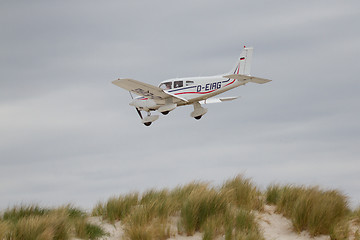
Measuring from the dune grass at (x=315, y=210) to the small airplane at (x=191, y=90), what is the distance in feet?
40.4

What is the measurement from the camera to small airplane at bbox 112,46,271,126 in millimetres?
26625

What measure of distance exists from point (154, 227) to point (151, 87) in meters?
13.8

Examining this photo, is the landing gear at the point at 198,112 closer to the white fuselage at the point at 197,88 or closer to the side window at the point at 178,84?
the white fuselage at the point at 197,88

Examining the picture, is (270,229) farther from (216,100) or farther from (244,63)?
(244,63)

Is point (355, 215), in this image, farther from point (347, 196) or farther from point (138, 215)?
point (138, 215)

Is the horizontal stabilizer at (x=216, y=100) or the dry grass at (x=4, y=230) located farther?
the horizontal stabilizer at (x=216, y=100)

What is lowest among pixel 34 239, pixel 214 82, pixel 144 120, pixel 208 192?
pixel 34 239

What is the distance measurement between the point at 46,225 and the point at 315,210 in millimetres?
6510

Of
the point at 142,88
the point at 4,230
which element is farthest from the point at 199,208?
the point at 142,88

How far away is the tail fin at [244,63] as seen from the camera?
28328mm

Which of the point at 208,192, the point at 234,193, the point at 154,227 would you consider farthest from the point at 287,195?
the point at 154,227

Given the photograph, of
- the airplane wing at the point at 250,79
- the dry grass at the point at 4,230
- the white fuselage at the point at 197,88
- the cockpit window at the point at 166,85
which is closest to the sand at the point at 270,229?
the dry grass at the point at 4,230

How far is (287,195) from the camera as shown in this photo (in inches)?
573

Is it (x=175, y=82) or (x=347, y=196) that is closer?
(x=347, y=196)
